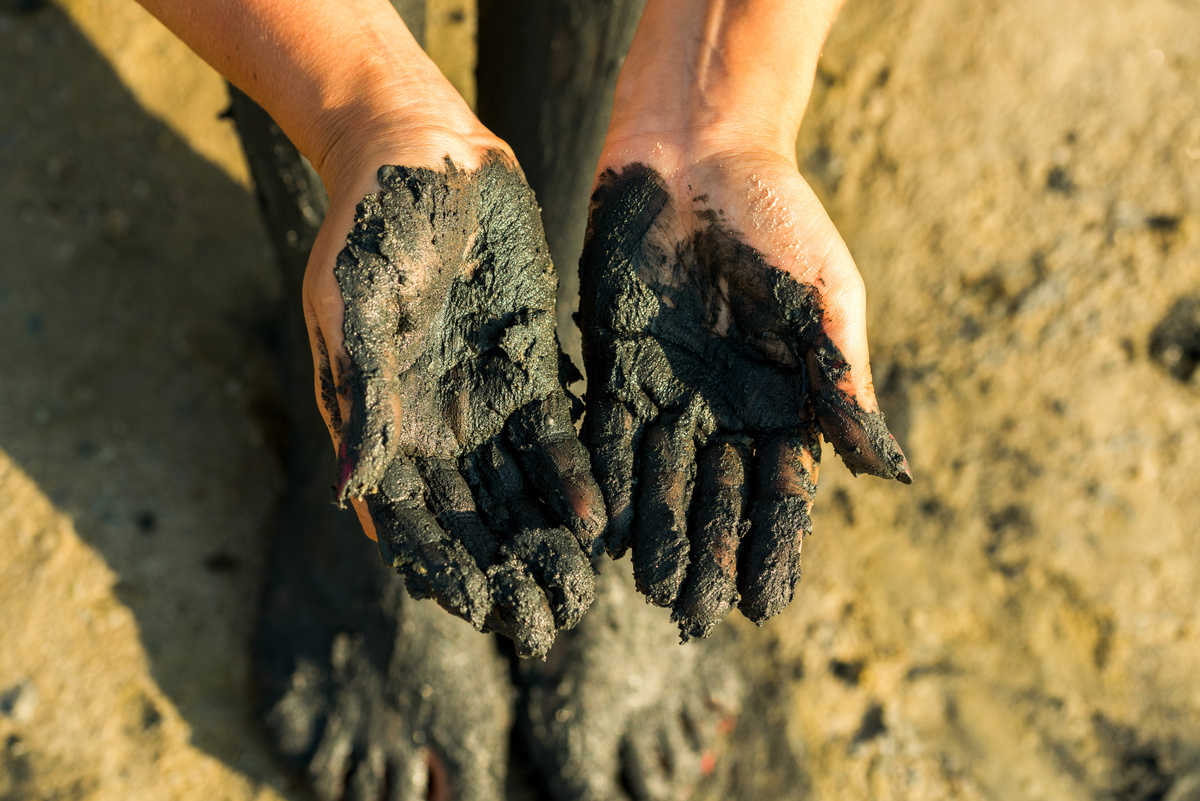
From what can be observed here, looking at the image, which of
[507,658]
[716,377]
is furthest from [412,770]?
[716,377]

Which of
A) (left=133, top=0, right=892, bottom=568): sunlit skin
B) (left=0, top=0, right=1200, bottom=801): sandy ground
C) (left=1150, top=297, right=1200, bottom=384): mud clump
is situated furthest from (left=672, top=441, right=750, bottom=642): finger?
(left=1150, top=297, right=1200, bottom=384): mud clump

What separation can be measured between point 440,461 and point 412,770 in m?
0.93

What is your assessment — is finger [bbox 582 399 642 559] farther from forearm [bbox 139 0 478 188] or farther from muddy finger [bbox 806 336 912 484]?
forearm [bbox 139 0 478 188]

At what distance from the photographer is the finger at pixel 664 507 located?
121 cm

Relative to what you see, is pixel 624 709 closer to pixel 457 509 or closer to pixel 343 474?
pixel 457 509

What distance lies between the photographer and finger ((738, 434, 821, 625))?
1.22 meters

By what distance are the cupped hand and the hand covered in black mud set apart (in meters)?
0.09

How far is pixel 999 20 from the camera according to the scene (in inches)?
99.0

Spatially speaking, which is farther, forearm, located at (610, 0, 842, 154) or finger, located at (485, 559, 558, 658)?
forearm, located at (610, 0, 842, 154)

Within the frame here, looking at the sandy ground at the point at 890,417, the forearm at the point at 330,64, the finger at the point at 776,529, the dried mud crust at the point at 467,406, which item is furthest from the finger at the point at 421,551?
the sandy ground at the point at 890,417

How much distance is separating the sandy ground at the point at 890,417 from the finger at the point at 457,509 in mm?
1051

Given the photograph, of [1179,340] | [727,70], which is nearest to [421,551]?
[727,70]

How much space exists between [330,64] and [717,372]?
2.79 ft

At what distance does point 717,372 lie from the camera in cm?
146
